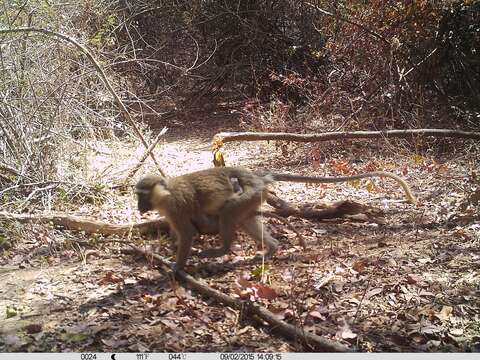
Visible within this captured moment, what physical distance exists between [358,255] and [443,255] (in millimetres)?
799

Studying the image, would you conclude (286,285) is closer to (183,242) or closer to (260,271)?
(260,271)

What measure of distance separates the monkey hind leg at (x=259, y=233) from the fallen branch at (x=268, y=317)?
0.87 metres

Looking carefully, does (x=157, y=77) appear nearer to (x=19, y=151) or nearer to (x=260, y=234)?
(x=19, y=151)

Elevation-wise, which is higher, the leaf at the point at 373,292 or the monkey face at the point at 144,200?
the monkey face at the point at 144,200

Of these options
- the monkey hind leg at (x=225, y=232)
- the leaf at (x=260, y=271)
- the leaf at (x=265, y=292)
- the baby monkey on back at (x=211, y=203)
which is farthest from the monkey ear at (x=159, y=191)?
the leaf at (x=265, y=292)

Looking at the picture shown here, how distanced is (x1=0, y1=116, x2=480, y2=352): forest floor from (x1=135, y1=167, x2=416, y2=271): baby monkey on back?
0.28 meters

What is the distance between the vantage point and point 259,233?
18.2ft

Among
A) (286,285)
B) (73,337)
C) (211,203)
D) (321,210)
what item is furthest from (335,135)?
(73,337)

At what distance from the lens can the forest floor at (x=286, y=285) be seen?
13.3ft

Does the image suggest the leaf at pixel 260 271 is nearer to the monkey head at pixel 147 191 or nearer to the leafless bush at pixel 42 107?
the monkey head at pixel 147 191

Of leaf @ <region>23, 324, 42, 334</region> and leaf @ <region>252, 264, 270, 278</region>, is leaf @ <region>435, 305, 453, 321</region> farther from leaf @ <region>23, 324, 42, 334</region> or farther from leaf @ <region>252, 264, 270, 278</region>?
leaf @ <region>23, 324, 42, 334</region>

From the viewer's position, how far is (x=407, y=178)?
25.8 feet

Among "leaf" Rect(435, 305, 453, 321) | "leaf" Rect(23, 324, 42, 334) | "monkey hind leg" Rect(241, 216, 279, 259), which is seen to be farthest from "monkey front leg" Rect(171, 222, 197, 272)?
"leaf" Rect(435, 305, 453, 321)

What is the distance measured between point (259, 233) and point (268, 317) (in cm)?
148
